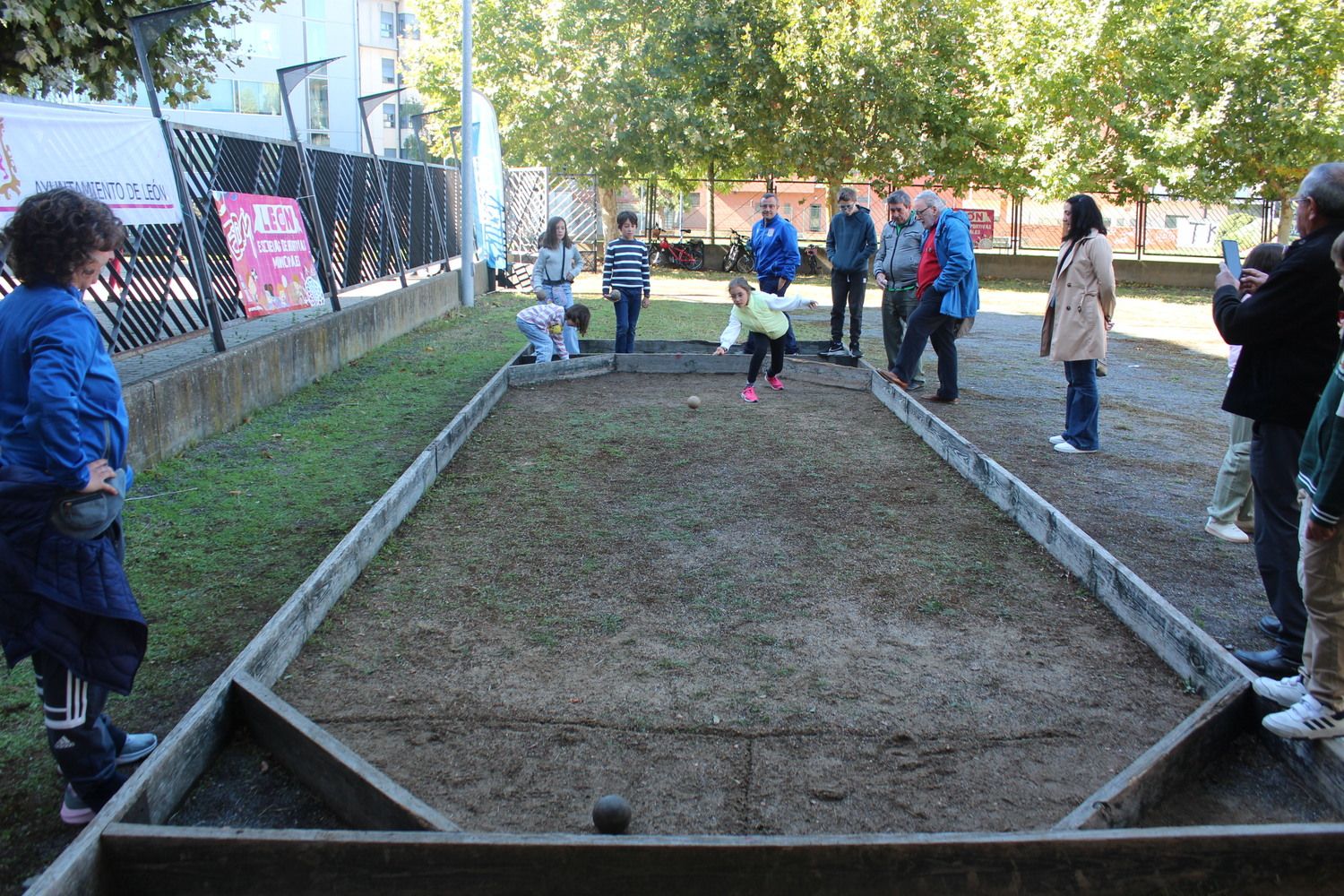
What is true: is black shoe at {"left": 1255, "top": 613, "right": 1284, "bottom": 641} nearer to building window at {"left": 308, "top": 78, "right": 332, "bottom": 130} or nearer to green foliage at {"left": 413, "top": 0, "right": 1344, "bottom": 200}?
green foliage at {"left": 413, "top": 0, "right": 1344, "bottom": 200}

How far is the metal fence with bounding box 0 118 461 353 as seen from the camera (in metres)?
8.44

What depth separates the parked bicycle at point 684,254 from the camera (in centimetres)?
3039

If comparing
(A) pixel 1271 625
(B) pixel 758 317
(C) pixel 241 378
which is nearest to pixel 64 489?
(A) pixel 1271 625

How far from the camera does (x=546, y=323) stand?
39.1ft

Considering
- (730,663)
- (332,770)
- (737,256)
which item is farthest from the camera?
(737,256)

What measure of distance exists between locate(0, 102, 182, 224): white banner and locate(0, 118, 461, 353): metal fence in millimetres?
269

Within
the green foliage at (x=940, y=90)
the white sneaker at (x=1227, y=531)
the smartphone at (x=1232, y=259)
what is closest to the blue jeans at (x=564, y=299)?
the white sneaker at (x=1227, y=531)

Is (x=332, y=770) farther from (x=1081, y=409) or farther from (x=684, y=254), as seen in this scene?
(x=684, y=254)

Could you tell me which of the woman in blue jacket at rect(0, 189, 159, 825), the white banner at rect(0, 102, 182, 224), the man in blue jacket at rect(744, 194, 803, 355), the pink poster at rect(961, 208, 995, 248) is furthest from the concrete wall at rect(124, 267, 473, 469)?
→ the pink poster at rect(961, 208, 995, 248)

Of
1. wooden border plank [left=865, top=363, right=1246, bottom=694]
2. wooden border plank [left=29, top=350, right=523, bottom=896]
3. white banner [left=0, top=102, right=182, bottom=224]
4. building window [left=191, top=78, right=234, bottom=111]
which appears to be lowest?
wooden border plank [left=865, top=363, right=1246, bottom=694]

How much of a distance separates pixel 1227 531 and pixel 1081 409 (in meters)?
2.30

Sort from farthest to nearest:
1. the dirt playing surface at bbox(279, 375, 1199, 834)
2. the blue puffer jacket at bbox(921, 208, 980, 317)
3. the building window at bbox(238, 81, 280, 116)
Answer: the building window at bbox(238, 81, 280, 116), the blue puffer jacket at bbox(921, 208, 980, 317), the dirt playing surface at bbox(279, 375, 1199, 834)

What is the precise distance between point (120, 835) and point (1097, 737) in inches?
126

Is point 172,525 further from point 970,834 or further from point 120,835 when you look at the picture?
point 970,834
